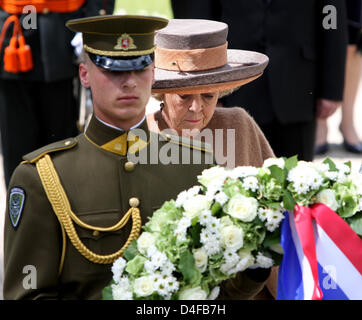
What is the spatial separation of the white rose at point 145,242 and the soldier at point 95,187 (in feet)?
0.61

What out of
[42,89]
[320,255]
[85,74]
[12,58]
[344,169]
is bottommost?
[42,89]

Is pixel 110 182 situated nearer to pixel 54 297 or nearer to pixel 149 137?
pixel 149 137

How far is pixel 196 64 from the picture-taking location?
3816 millimetres

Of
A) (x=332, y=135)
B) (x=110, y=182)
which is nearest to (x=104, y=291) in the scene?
(x=110, y=182)

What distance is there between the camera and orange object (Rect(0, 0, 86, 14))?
19.0 ft

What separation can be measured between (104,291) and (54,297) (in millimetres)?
182

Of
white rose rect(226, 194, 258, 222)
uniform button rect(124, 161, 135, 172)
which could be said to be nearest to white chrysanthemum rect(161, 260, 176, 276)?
white rose rect(226, 194, 258, 222)

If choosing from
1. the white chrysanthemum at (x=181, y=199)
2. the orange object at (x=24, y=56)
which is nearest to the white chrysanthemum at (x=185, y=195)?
the white chrysanthemum at (x=181, y=199)

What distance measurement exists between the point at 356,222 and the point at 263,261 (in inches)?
11.2

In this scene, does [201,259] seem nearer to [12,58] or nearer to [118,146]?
[118,146]

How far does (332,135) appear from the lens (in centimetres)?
849

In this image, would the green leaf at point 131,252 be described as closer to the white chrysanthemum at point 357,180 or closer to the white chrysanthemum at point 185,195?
the white chrysanthemum at point 185,195

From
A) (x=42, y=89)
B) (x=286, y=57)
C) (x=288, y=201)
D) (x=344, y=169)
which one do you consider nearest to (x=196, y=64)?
(x=344, y=169)

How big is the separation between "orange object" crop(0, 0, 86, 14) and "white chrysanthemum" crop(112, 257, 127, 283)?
321 cm
